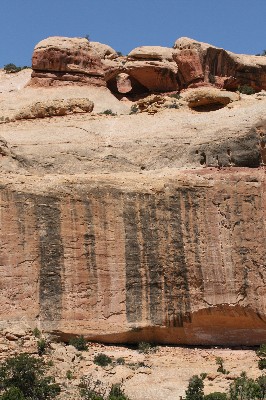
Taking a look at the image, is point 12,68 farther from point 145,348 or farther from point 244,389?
point 244,389

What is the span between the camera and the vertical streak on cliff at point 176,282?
26.4 m

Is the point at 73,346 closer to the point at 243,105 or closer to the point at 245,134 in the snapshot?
the point at 245,134

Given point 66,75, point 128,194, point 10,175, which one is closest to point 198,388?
point 128,194

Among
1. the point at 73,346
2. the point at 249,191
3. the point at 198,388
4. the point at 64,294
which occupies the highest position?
the point at 249,191

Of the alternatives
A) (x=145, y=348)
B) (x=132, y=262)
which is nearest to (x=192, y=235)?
(x=132, y=262)

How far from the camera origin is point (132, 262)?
26.4m

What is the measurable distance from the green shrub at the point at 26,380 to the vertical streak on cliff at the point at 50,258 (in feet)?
8.19

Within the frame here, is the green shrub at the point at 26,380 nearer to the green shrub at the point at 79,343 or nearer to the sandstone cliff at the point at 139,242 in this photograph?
the sandstone cliff at the point at 139,242

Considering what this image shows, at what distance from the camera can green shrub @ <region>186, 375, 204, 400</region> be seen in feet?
74.4

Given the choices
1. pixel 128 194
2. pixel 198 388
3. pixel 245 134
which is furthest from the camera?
pixel 245 134

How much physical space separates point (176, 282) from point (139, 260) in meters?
1.61

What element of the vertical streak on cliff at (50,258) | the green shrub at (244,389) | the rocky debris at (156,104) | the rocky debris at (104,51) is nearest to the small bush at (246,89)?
the rocky debris at (104,51)

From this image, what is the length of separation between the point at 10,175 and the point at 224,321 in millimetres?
9785

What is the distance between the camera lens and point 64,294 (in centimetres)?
2566
